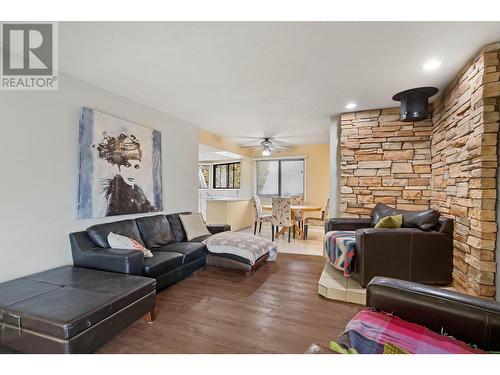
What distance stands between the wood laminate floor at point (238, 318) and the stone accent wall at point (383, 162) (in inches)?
62.8

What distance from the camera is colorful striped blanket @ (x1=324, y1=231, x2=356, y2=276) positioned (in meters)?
2.92

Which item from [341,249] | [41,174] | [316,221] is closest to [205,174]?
[316,221]

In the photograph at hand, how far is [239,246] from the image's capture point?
11.6 feet

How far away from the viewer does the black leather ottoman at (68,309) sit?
1558 mm

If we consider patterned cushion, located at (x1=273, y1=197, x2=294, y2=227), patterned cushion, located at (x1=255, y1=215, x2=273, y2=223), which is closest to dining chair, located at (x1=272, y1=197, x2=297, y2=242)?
patterned cushion, located at (x1=273, y1=197, x2=294, y2=227)

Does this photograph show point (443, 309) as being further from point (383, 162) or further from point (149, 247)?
point (149, 247)

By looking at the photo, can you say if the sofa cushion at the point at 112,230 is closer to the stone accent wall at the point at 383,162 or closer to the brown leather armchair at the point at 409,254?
the brown leather armchair at the point at 409,254

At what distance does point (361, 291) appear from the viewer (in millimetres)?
2693

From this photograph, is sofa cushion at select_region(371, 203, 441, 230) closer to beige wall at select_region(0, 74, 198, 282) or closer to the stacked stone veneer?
the stacked stone veneer

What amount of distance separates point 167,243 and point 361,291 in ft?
8.65

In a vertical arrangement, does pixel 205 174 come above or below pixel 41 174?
above

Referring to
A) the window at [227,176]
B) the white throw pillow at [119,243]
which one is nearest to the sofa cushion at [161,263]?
the white throw pillow at [119,243]

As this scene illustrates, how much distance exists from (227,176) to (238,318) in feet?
21.3

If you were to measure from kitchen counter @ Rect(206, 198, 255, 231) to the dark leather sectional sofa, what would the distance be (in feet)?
7.61
